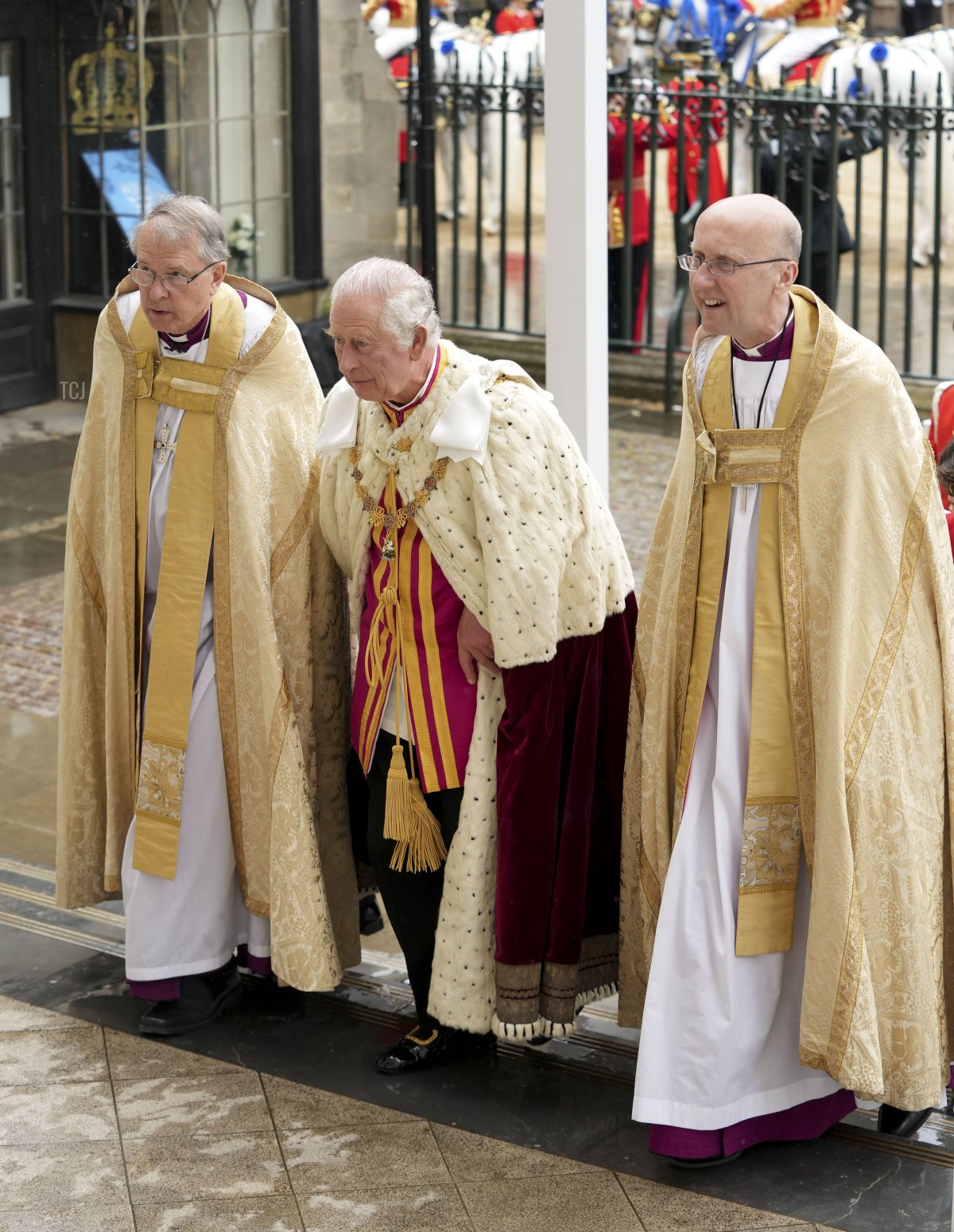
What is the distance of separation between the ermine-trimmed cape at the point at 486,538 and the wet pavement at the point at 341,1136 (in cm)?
21

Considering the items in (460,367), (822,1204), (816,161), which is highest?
(816,161)

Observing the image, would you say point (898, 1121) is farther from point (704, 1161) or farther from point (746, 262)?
point (746, 262)

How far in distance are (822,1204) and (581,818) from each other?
87cm

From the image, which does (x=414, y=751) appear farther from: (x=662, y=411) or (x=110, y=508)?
(x=662, y=411)

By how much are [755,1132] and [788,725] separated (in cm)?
81

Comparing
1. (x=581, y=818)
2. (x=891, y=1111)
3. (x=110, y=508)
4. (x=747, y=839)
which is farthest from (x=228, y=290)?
(x=891, y=1111)

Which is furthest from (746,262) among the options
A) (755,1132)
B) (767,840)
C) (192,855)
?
(192,855)

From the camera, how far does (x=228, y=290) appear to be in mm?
4090

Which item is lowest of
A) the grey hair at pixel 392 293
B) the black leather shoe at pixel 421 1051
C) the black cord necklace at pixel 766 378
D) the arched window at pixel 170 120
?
the black leather shoe at pixel 421 1051

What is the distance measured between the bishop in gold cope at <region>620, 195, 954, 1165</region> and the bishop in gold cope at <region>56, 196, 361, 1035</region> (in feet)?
2.70

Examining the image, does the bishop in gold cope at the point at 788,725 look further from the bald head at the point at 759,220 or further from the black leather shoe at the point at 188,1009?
the black leather shoe at the point at 188,1009

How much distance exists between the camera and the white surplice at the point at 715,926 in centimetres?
358

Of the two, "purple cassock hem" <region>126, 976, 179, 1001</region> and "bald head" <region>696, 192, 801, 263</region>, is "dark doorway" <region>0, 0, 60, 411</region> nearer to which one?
"purple cassock hem" <region>126, 976, 179, 1001</region>

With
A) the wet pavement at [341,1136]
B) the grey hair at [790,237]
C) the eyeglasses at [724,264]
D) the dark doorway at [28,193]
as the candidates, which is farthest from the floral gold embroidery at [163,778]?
the dark doorway at [28,193]
